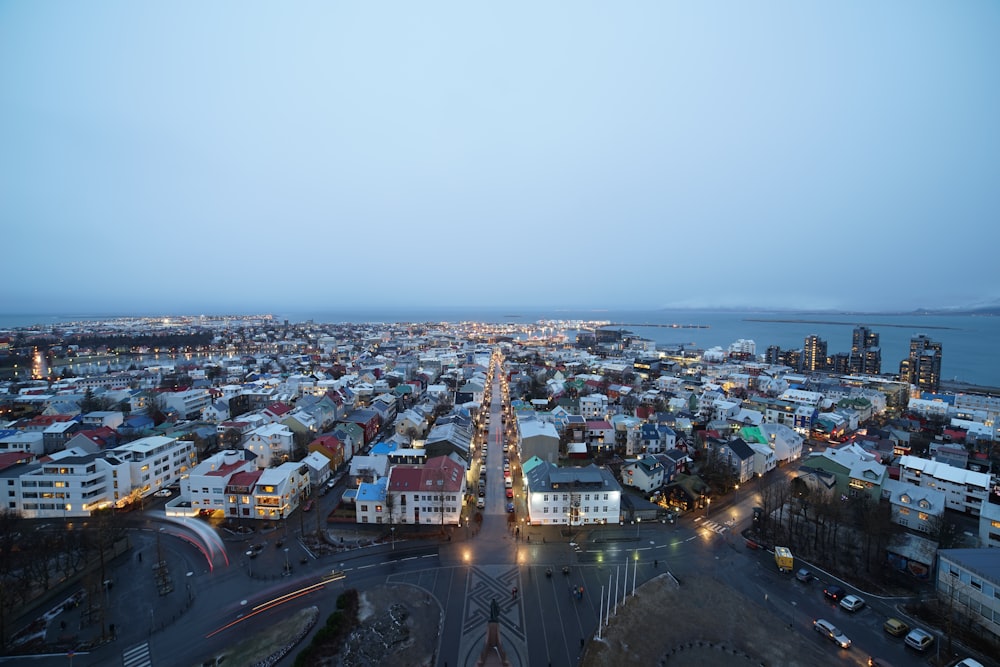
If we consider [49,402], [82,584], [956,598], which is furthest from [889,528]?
[49,402]

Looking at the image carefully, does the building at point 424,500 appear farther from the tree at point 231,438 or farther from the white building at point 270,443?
the tree at point 231,438


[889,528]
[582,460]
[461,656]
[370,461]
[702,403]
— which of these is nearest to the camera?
[461,656]

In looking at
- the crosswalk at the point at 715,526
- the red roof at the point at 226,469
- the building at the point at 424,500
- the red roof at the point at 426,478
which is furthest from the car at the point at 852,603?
the red roof at the point at 226,469

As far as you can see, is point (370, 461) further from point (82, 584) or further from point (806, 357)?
point (806, 357)

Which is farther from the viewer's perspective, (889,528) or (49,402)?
(49,402)

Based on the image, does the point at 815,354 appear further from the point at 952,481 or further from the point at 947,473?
the point at 952,481

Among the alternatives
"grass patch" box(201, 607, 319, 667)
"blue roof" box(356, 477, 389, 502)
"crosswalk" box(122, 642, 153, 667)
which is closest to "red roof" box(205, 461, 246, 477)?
"blue roof" box(356, 477, 389, 502)

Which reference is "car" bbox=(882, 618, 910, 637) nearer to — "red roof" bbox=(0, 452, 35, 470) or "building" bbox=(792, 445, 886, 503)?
"building" bbox=(792, 445, 886, 503)
